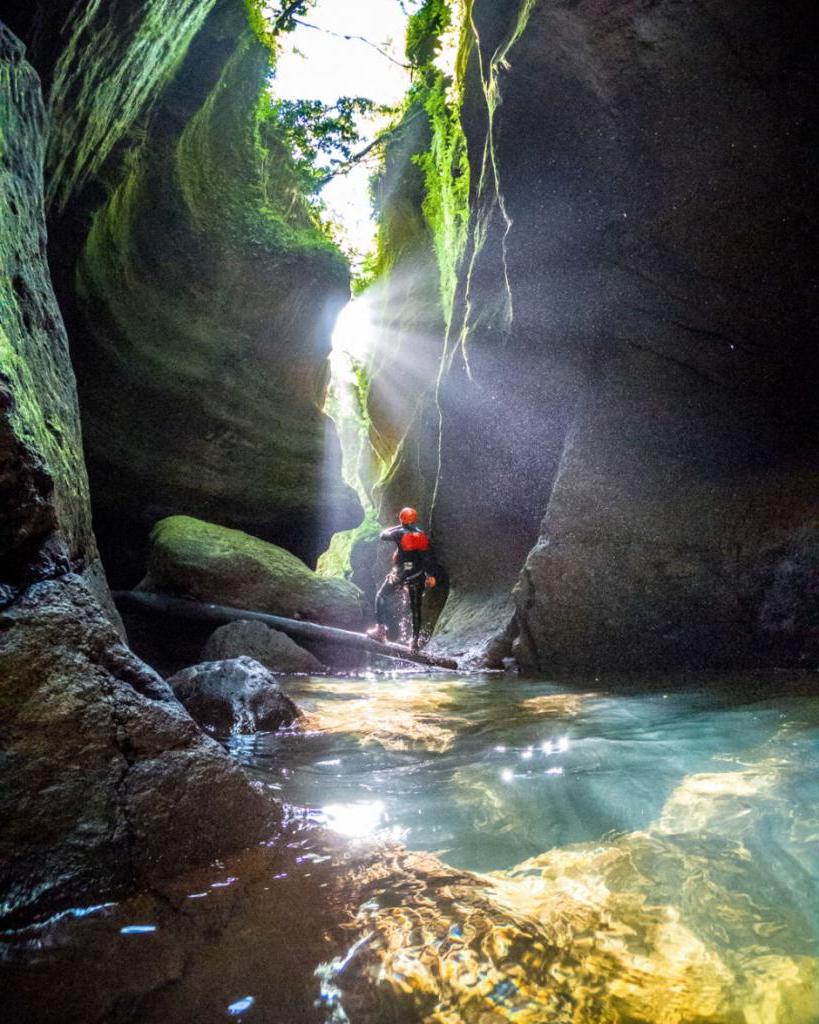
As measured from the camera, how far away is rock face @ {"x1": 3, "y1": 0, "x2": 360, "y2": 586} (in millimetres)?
7465

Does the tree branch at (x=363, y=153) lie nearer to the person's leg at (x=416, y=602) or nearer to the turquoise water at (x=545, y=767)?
the person's leg at (x=416, y=602)

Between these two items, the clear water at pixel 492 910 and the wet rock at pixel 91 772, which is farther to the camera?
the wet rock at pixel 91 772

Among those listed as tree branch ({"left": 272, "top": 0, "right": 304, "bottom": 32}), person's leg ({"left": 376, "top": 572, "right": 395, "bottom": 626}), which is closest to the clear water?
person's leg ({"left": 376, "top": 572, "right": 395, "bottom": 626})

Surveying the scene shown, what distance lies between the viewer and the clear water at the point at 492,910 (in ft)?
3.62

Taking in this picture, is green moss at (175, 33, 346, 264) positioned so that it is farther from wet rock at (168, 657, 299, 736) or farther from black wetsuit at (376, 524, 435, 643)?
wet rock at (168, 657, 299, 736)

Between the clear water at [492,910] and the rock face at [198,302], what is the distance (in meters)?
6.95

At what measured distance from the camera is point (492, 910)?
1385mm

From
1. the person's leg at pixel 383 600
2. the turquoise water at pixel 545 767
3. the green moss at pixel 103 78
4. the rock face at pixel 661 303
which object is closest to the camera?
the turquoise water at pixel 545 767

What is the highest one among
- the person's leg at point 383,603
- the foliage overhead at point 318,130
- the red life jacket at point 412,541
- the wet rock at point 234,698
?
the foliage overhead at point 318,130

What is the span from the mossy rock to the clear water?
5.20 meters

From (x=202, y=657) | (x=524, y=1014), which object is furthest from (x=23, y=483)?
(x=202, y=657)

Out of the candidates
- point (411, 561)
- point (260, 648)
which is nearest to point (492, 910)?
point (260, 648)

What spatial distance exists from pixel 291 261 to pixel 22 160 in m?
7.44

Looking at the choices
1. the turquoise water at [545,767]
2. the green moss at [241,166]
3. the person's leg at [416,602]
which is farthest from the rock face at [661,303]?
the green moss at [241,166]
